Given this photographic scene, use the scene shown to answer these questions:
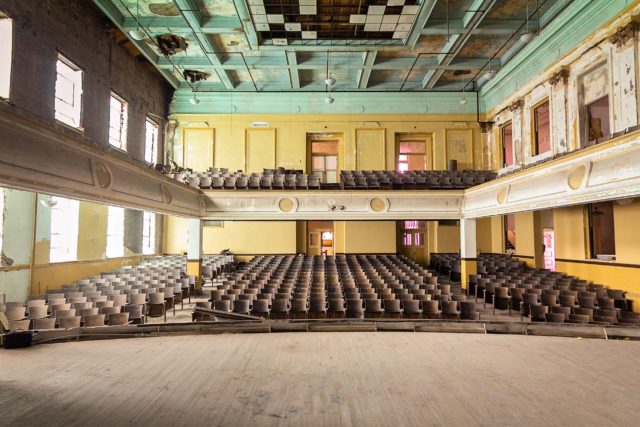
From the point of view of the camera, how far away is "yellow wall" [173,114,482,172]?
1712 cm

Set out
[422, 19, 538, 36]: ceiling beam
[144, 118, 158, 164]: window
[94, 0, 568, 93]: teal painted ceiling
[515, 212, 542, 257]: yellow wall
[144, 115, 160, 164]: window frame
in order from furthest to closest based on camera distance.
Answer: [144, 118, 158, 164]: window, [144, 115, 160, 164]: window frame, [515, 212, 542, 257]: yellow wall, [422, 19, 538, 36]: ceiling beam, [94, 0, 568, 93]: teal painted ceiling

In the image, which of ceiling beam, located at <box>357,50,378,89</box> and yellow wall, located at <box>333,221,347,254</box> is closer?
ceiling beam, located at <box>357,50,378,89</box>

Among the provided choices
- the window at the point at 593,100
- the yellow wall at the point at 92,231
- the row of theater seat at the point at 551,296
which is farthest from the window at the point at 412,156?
the yellow wall at the point at 92,231

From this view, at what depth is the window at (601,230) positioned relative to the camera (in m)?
10.7

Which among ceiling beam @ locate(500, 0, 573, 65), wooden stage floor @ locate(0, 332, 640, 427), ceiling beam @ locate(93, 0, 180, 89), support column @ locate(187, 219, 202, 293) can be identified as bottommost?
wooden stage floor @ locate(0, 332, 640, 427)

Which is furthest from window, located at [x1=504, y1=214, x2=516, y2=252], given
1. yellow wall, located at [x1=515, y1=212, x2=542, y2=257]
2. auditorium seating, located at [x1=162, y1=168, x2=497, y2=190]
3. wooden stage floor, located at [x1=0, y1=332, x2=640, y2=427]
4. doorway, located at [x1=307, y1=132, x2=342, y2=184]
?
wooden stage floor, located at [x1=0, y1=332, x2=640, y2=427]

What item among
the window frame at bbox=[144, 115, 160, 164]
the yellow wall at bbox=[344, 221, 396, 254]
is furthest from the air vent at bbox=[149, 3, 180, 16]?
the yellow wall at bbox=[344, 221, 396, 254]

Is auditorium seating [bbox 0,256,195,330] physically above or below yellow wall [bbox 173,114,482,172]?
below

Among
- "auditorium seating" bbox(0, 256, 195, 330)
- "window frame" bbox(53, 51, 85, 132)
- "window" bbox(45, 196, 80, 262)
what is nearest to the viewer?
"auditorium seating" bbox(0, 256, 195, 330)

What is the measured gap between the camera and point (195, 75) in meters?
15.9

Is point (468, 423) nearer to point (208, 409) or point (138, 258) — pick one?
point (208, 409)

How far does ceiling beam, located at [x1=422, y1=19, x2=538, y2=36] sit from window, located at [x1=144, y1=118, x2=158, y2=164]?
11706 millimetres

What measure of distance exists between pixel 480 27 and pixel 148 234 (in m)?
15.0

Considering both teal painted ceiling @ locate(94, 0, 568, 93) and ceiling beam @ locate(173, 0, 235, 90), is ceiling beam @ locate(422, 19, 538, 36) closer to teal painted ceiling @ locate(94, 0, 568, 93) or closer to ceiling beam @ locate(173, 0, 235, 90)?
teal painted ceiling @ locate(94, 0, 568, 93)
